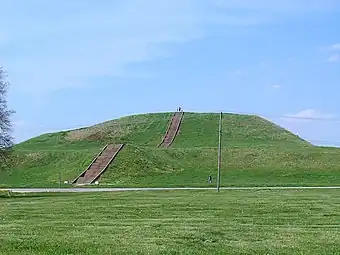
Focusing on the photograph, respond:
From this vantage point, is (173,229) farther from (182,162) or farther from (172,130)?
(172,130)

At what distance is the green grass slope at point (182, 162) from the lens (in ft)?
220

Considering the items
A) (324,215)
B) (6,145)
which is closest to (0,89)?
(6,145)

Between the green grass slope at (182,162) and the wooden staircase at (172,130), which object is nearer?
the green grass slope at (182,162)

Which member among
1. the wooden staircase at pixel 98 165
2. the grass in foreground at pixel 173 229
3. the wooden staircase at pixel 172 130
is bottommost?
the grass in foreground at pixel 173 229

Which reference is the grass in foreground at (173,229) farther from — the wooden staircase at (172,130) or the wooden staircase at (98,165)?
the wooden staircase at (172,130)

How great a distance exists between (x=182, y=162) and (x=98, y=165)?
10.7 metres


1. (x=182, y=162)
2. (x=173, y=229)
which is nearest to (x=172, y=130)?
(x=182, y=162)

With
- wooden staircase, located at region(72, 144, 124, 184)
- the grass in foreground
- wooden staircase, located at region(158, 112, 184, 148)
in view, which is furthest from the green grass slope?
the grass in foreground

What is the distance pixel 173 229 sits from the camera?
2002 centimetres

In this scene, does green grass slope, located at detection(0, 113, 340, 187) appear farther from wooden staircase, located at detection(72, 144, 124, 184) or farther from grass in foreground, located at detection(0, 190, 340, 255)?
grass in foreground, located at detection(0, 190, 340, 255)

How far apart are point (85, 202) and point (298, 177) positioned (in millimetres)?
38394

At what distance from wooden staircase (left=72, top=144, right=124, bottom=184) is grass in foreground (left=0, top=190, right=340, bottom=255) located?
35.0m

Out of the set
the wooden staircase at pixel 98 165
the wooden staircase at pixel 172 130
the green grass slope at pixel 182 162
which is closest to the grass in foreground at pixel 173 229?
the green grass slope at pixel 182 162

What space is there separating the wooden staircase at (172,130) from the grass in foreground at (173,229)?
6266 cm
